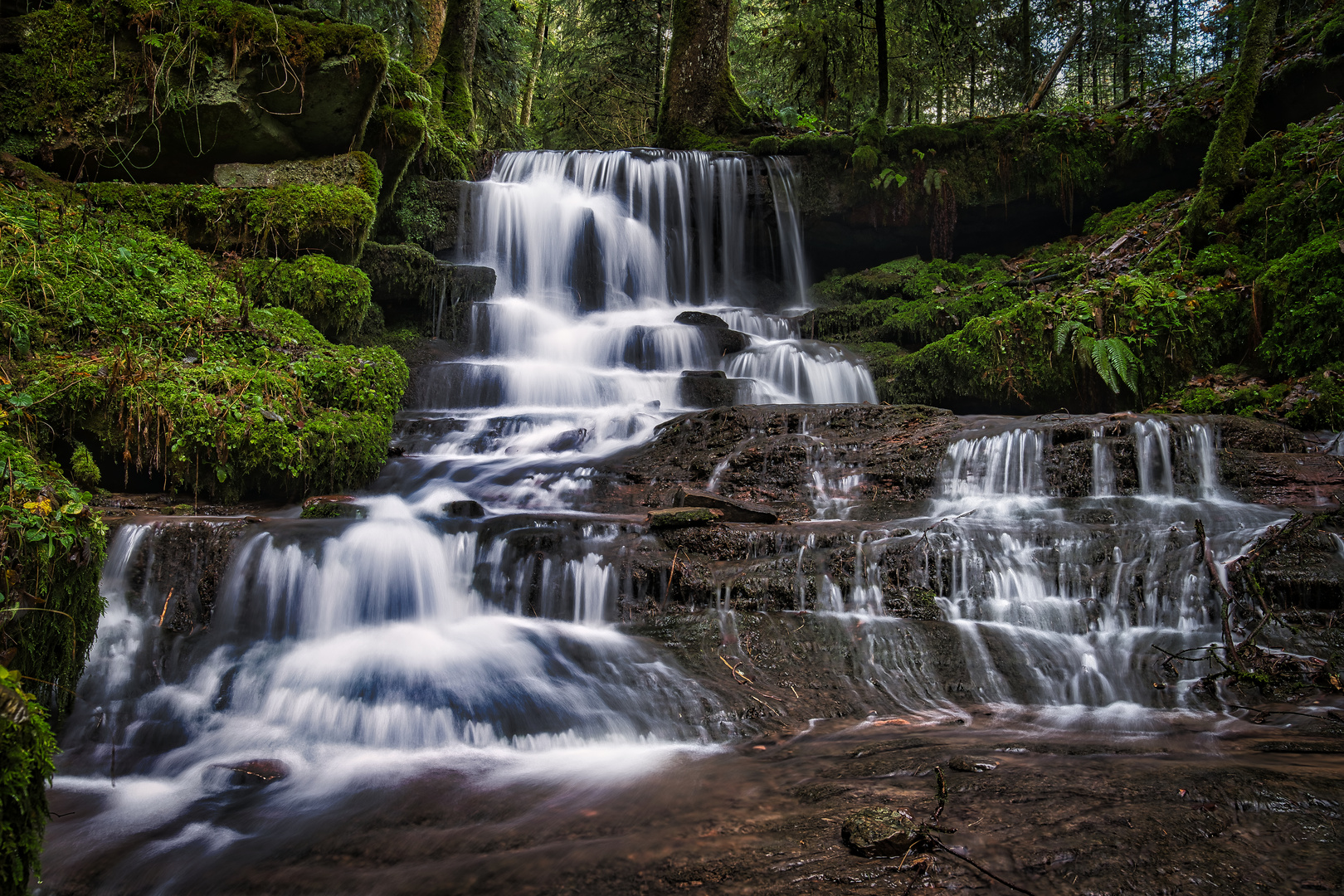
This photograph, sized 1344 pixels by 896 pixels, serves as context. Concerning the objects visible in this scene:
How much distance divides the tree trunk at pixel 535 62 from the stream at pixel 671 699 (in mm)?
19527

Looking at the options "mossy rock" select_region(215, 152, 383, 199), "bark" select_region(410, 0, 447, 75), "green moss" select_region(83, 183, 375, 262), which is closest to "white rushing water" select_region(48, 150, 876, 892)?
"green moss" select_region(83, 183, 375, 262)

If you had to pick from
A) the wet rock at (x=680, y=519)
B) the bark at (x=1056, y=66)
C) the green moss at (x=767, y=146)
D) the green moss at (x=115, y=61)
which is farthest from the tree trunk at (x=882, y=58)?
the wet rock at (x=680, y=519)

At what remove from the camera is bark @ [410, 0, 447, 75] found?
595 inches

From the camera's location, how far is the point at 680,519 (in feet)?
17.4

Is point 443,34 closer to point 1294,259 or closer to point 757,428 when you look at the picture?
point 757,428

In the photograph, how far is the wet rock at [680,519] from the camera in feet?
17.4

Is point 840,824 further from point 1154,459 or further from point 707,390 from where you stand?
point 707,390

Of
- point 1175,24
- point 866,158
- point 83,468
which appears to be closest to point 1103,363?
point 866,158

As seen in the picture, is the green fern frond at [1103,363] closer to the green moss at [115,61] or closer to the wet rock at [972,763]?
the wet rock at [972,763]

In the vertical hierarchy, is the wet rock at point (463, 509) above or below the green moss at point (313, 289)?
below

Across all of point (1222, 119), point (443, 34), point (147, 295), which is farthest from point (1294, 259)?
point (443, 34)

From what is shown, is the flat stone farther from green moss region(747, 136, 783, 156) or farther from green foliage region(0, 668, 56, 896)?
green foliage region(0, 668, 56, 896)

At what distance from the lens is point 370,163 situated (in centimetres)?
923

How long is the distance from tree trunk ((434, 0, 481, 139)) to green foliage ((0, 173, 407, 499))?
8.60 m
